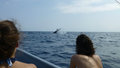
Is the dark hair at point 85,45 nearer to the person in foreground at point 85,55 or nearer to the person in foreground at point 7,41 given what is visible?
the person in foreground at point 85,55

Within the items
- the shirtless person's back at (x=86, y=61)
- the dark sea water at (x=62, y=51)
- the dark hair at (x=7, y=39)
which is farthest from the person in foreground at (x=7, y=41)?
the shirtless person's back at (x=86, y=61)

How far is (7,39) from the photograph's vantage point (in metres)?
1.58

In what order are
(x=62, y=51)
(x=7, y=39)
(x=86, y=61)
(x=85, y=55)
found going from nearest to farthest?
(x=7, y=39), (x=86, y=61), (x=85, y=55), (x=62, y=51)

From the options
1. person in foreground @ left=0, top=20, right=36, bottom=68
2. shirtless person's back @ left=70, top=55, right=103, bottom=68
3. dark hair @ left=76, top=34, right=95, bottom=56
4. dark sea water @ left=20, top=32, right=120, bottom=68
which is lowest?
dark sea water @ left=20, top=32, right=120, bottom=68

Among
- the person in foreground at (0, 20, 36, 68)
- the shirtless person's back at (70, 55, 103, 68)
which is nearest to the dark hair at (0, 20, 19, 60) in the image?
the person in foreground at (0, 20, 36, 68)

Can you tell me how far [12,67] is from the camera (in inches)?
70.9

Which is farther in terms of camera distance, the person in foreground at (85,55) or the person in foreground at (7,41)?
the person in foreground at (85,55)

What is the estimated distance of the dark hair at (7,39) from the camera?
5.18 ft

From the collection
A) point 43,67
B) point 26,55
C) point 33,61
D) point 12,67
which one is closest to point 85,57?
point 43,67

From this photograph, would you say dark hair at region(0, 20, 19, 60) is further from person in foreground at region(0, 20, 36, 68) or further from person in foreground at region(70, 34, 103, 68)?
person in foreground at region(70, 34, 103, 68)

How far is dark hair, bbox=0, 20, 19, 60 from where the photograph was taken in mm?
1579

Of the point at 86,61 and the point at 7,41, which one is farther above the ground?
the point at 7,41

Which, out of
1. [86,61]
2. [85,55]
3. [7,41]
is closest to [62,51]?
[85,55]

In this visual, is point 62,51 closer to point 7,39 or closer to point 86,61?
point 86,61
